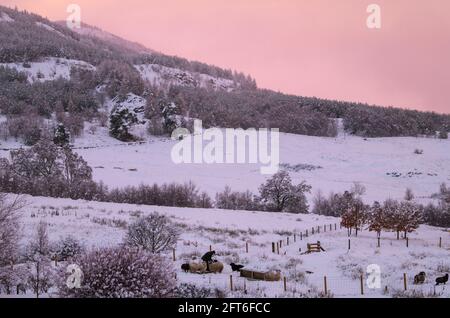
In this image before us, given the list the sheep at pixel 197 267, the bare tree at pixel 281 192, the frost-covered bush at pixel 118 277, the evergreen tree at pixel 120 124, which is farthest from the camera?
the evergreen tree at pixel 120 124

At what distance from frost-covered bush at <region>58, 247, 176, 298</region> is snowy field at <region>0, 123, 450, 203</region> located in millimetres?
56299

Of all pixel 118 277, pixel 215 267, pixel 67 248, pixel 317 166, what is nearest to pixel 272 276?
pixel 215 267

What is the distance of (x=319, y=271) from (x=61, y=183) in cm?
4344

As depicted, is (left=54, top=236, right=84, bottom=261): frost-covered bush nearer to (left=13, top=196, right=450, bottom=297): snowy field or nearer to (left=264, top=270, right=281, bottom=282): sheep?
(left=13, top=196, right=450, bottom=297): snowy field

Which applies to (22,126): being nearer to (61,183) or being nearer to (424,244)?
(61,183)

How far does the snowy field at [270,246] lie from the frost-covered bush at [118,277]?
12.3ft

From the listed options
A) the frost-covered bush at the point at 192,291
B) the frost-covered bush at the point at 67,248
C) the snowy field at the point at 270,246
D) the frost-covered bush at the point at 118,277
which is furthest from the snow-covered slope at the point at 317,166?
the frost-covered bush at the point at 118,277

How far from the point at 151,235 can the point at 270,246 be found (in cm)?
1069

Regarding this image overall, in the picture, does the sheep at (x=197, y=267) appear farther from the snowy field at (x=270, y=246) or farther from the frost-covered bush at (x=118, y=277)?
the frost-covered bush at (x=118, y=277)

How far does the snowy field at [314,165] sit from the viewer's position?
78125mm

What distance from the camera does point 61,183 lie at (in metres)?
60.5

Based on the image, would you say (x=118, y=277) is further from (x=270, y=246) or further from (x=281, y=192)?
Result: (x=281, y=192)

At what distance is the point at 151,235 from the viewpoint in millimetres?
27406
